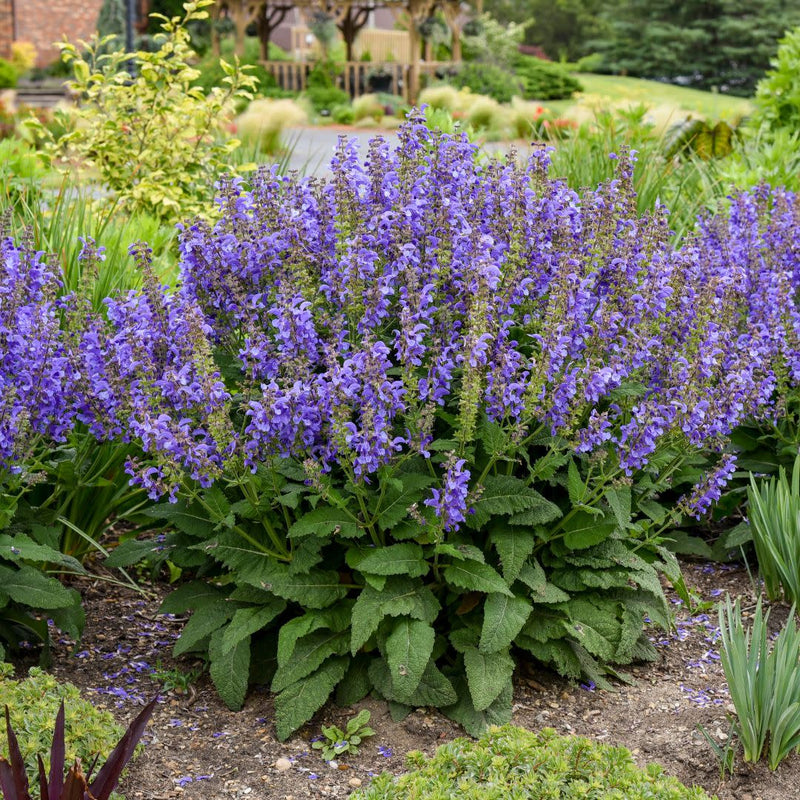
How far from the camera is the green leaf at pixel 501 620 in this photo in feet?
9.95

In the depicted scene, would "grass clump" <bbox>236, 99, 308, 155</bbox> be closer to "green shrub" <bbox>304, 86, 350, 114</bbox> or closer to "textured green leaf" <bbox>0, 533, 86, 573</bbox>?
"green shrub" <bbox>304, 86, 350, 114</bbox>

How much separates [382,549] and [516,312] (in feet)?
3.08

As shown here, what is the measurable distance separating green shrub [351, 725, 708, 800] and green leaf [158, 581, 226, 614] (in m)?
0.95

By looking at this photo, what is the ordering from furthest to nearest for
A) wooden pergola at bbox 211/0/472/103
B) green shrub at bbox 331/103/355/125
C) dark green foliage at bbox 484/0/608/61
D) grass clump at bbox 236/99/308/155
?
dark green foliage at bbox 484/0/608/61
wooden pergola at bbox 211/0/472/103
green shrub at bbox 331/103/355/125
grass clump at bbox 236/99/308/155

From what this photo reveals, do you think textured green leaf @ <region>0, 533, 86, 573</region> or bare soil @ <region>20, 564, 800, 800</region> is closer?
bare soil @ <region>20, 564, 800, 800</region>

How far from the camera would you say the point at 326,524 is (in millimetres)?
3023

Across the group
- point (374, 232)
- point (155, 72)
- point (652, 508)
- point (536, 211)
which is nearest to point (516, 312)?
point (536, 211)

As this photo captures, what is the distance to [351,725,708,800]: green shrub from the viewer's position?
2486mm

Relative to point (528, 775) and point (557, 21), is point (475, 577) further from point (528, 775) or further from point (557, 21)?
point (557, 21)

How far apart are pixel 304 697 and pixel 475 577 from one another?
634mm

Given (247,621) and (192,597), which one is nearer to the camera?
(247,621)

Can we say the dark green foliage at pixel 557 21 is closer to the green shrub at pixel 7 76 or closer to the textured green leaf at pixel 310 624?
the green shrub at pixel 7 76

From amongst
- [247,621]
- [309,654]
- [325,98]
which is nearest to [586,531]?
[309,654]

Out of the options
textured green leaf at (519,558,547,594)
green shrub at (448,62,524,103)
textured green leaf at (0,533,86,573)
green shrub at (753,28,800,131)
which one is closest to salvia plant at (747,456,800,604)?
textured green leaf at (519,558,547,594)
